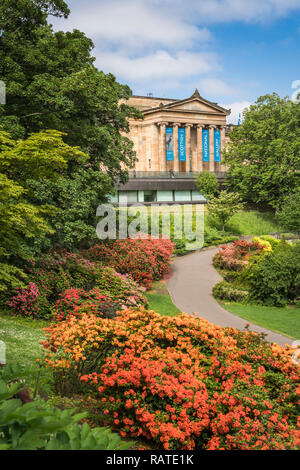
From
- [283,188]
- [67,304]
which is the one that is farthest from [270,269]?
[283,188]

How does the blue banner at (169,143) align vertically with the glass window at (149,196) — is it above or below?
above

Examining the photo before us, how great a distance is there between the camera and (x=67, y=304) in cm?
1250

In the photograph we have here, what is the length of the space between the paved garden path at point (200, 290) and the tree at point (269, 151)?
50.8 ft

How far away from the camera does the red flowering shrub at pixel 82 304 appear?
11.3 metres

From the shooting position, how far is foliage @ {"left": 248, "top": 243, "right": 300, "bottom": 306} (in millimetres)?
17062

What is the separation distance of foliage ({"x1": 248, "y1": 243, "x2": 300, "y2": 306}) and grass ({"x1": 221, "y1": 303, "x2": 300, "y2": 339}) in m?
0.63

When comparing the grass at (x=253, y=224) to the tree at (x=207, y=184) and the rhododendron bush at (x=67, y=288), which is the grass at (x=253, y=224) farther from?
the rhododendron bush at (x=67, y=288)

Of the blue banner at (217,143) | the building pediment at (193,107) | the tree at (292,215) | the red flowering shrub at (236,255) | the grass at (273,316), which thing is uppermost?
the building pediment at (193,107)

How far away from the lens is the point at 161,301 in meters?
17.0

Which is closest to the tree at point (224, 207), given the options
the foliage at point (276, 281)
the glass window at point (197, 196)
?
the glass window at point (197, 196)

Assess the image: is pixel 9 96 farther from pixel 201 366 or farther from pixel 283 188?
pixel 283 188

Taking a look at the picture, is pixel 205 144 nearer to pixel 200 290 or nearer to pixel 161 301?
pixel 200 290

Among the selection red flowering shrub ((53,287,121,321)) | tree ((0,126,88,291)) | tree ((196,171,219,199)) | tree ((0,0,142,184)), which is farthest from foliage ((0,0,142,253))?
tree ((196,171,219,199))

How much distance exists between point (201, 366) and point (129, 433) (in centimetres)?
171
